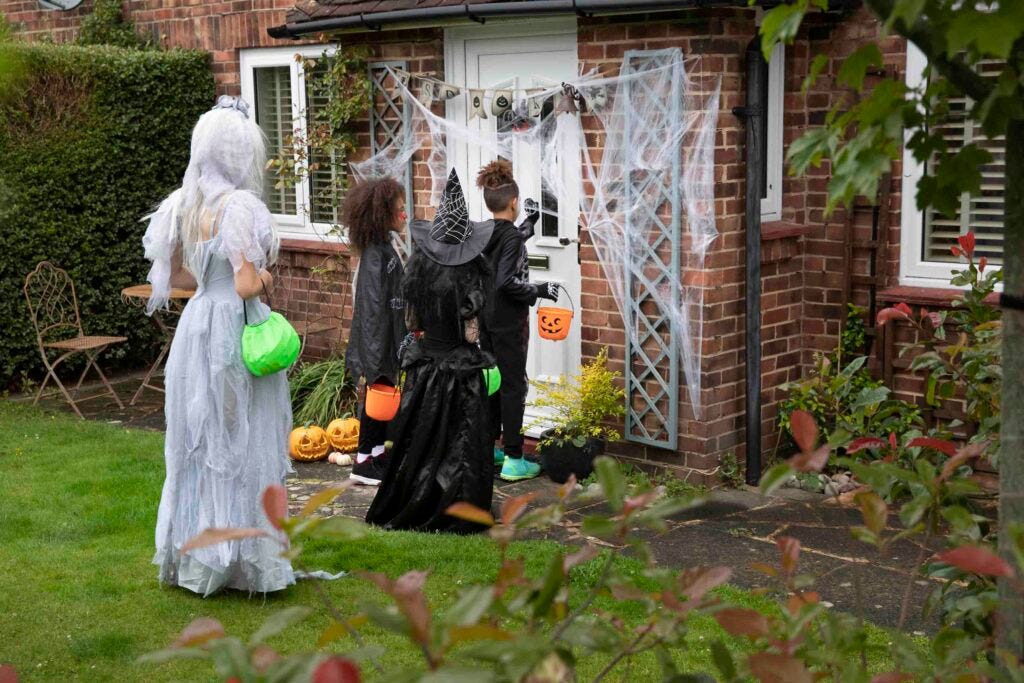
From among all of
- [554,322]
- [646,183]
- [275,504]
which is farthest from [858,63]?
[554,322]

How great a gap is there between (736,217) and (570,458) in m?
1.74

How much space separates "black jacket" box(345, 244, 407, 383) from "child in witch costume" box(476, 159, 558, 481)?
0.58 meters

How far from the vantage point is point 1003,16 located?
176cm

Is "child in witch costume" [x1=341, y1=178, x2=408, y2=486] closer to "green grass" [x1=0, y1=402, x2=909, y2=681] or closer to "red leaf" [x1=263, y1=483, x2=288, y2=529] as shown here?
"green grass" [x1=0, y1=402, x2=909, y2=681]

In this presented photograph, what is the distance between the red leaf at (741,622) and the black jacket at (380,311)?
5870 mm

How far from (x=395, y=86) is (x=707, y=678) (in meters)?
7.43

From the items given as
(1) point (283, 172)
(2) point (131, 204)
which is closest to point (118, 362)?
(2) point (131, 204)

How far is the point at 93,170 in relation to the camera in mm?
10852

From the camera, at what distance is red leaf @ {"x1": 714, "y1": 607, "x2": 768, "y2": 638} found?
1952mm

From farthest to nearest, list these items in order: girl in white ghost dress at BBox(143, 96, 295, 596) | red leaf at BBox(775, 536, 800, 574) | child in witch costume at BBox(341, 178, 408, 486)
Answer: child in witch costume at BBox(341, 178, 408, 486)
girl in white ghost dress at BBox(143, 96, 295, 596)
red leaf at BBox(775, 536, 800, 574)

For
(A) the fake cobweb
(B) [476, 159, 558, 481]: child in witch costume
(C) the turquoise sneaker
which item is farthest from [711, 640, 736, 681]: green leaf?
(C) the turquoise sneaker

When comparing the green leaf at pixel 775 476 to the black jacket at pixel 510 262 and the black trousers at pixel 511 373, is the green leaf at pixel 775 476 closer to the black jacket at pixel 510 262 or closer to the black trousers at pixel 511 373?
the black jacket at pixel 510 262

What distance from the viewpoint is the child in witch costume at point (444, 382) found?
668 cm

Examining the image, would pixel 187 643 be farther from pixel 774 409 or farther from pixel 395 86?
pixel 395 86
